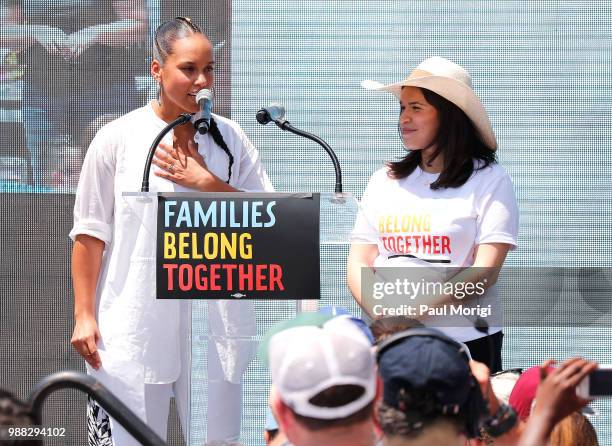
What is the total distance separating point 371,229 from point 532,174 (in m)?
1.54

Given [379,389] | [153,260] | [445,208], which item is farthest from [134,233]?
[379,389]

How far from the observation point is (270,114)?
3.52 meters

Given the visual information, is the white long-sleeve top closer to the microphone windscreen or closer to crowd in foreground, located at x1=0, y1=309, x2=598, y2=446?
the microphone windscreen

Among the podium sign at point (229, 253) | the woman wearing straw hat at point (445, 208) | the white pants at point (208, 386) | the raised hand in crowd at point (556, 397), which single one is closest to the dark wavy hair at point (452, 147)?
Answer: the woman wearing straw hat at point (445, 208)

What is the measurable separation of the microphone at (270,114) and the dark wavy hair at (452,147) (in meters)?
0.52

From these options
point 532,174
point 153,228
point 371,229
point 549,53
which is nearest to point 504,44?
point 549,53

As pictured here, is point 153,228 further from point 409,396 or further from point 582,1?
point 582,1

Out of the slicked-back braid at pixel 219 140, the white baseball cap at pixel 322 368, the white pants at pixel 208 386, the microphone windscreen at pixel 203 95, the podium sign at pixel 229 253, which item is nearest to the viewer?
the white baseball cap at pixel 322 368

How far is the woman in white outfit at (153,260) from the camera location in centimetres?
346

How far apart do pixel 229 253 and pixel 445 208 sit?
767mm

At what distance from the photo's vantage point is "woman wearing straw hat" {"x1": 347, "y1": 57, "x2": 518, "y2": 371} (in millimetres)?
3621

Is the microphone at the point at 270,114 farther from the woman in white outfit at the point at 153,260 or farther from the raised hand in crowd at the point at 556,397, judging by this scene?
the raised hand in crowd at the point at 556,397

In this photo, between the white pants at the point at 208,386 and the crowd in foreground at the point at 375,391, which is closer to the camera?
the crowd in foreground at the point at 375,391

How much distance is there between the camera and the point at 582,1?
517 cm
